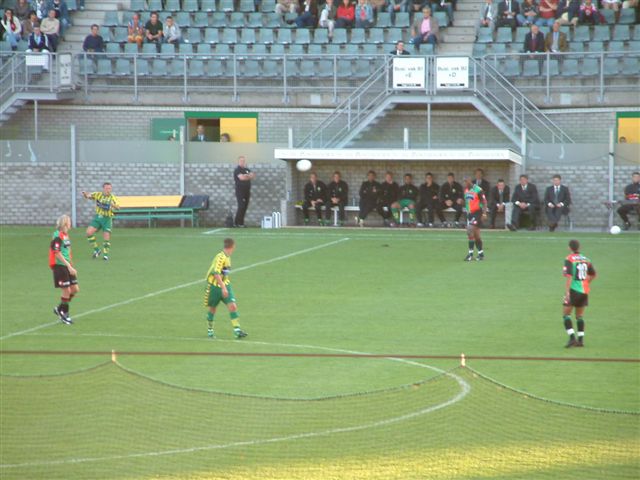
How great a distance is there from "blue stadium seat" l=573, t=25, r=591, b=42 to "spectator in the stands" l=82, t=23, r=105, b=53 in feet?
52.5

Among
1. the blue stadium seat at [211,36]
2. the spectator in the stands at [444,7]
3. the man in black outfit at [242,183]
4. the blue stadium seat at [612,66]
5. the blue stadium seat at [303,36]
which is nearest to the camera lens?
the man in black outfit at [242,183]

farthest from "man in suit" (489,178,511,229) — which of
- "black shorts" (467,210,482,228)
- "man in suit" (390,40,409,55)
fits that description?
"black shorts" (467,210,482,228)

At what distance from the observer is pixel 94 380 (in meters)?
13.4

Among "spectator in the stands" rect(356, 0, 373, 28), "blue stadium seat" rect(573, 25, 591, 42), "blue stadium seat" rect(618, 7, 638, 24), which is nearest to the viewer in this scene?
"blue stadium seat" rect(573, 25, 591, 42)

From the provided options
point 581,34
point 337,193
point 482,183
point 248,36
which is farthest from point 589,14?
point 248,36

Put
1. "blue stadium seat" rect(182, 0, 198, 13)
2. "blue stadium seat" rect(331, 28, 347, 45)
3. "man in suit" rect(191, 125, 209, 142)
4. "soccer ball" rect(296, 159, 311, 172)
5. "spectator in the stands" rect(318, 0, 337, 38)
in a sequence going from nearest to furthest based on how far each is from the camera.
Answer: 1. "soccer ball" rect(296, 159, 311, 172)
2. "man in suit" rect(191, 125, 209, 142)
3. "blue stadium seat" rect(331, 28, 347, 45)
4. "spectator in the stands" rect(318, 0, 337, 38)
5. "blue stadium seat" rect(182, 0, 198, 13)

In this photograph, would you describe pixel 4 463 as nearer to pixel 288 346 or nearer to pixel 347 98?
pixel 288 346

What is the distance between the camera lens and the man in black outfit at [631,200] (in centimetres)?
3544

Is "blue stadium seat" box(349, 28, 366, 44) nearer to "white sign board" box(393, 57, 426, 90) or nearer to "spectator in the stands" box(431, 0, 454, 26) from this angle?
"spectator in the stands" box(431, 0, 454, 26)

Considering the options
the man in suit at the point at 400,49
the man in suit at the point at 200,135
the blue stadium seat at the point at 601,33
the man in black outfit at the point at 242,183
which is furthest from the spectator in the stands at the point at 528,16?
the man in suit at the point at 200,135

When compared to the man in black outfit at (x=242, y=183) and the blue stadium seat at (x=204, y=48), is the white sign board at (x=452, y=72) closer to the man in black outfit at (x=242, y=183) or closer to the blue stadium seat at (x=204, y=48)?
the man in black outfit at (x=242, y=183)

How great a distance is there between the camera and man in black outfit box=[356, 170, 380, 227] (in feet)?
124

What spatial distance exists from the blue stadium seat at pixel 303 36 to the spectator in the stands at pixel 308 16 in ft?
1.83

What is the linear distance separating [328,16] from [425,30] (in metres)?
3.86
